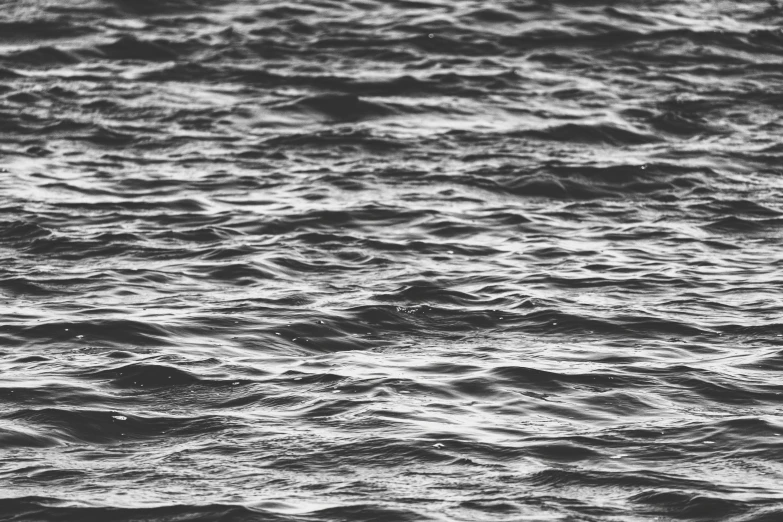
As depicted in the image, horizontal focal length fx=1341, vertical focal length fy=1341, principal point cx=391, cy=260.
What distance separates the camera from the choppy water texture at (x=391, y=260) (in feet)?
29.1

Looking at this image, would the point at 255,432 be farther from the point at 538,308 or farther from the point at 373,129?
the point at 373,129

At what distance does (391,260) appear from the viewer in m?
14.7

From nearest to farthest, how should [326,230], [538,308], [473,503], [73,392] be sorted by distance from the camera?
[473,503] → [73,392] → [538,308] → [326,230]

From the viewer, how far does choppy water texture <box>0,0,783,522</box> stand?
29.1 feet

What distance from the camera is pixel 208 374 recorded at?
35.7 feet

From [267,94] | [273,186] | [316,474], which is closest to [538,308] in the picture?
[316,474]

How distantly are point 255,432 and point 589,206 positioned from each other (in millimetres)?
8516

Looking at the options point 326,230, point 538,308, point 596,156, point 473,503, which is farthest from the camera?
point 596,156

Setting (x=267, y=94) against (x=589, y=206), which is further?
(x=267, y=94)

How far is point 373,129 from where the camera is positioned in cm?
2023

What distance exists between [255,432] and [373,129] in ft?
36.7

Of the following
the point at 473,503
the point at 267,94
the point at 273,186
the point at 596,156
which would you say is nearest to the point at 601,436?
the point at 473,503

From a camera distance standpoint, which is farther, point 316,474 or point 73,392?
point 73,392

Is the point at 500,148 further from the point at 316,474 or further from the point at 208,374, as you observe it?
the point at 316,474
